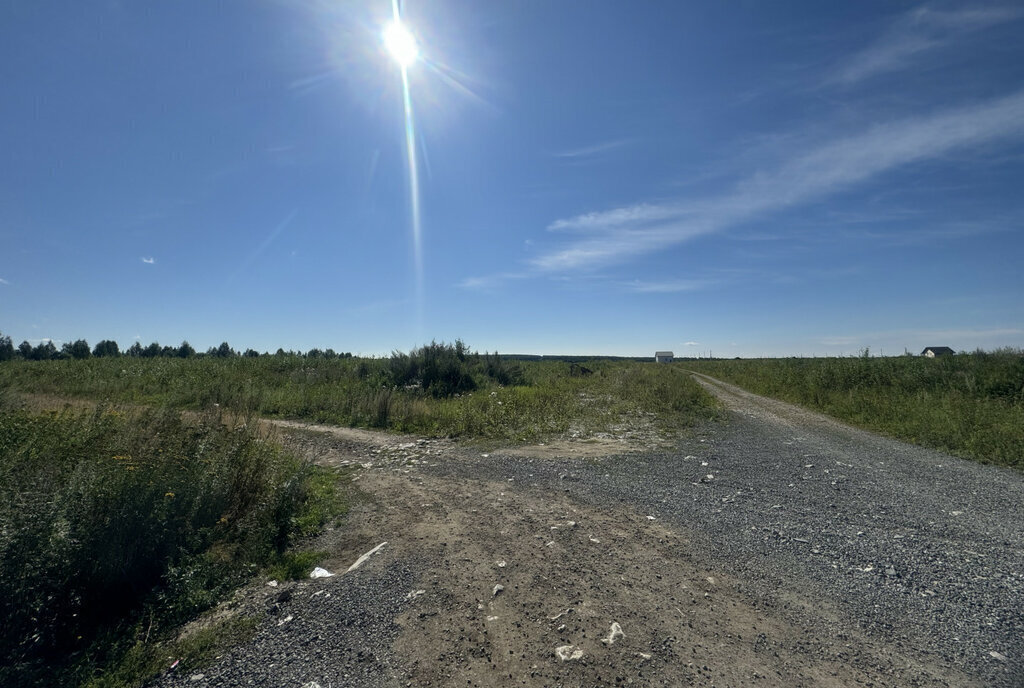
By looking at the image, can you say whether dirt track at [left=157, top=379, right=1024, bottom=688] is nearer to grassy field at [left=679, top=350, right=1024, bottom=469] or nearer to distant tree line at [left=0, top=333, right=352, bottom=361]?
grassy field at [left=679, top=350, right=1024, bottom=469]

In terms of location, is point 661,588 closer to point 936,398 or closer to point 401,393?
point 401,393

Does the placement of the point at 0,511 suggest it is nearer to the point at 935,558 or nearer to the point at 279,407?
the point at 935,558

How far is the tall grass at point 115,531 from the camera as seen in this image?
2982mm

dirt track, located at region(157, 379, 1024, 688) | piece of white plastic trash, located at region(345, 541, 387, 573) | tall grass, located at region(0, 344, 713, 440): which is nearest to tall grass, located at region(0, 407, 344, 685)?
dirt track, located at region(157, 379, 1024, 688)

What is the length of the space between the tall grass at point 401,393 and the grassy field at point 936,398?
4462mm

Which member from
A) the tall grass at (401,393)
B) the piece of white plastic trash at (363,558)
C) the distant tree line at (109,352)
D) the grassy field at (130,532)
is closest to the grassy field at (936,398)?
the tall grass at (401,393)

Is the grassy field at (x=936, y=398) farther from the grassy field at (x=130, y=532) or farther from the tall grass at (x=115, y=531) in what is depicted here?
the tall grass at (x=115, y=531)

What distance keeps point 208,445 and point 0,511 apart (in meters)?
2.00

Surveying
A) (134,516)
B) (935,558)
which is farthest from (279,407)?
(935,558)

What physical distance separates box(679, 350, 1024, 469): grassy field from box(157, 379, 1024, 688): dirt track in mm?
2269

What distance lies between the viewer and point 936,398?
13555 mm

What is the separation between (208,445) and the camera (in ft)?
17.0

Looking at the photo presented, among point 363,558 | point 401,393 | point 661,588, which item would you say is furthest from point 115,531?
point 401,393

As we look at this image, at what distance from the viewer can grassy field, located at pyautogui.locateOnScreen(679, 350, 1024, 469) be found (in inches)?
354
